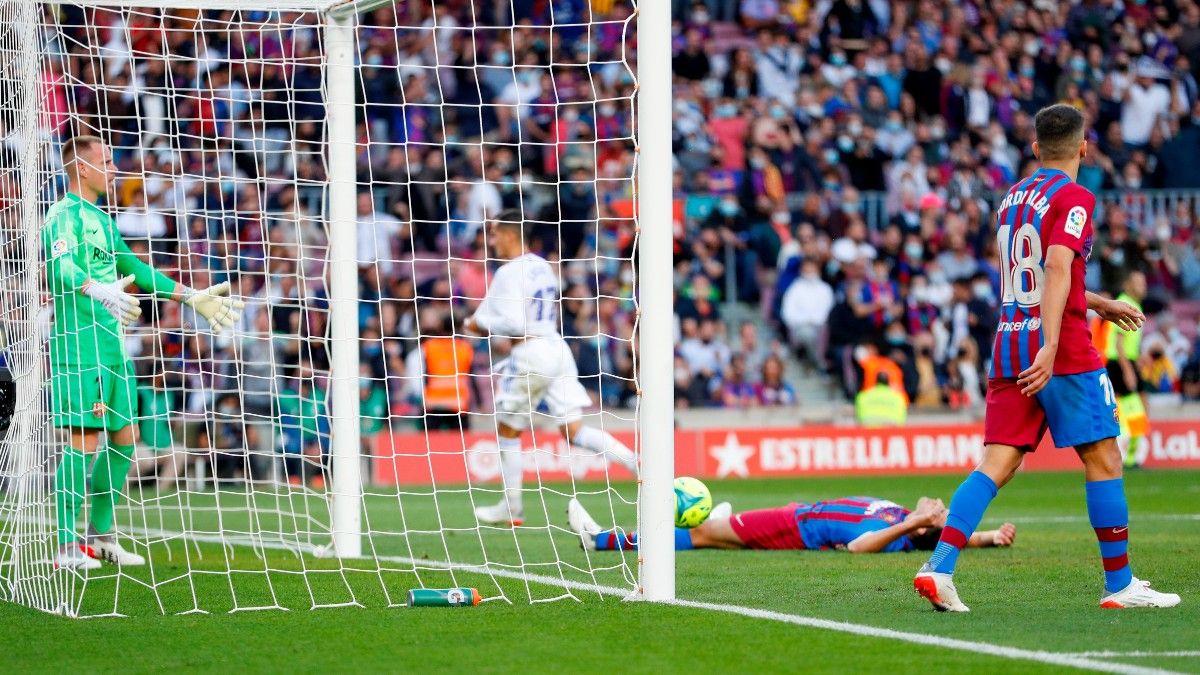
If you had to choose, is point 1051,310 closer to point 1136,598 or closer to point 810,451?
point 1136,598

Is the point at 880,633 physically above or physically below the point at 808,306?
below

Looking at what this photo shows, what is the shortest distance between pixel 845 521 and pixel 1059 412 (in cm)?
285

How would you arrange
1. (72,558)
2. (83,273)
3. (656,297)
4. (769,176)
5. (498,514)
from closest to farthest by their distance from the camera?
1. (656,297)
2. (72,558)
3. (83,273)
4. (498,514)
5. (769,176)

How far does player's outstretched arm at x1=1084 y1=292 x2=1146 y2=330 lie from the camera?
6.44 meters

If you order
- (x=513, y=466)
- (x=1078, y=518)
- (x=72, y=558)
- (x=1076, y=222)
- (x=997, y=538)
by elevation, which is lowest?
(x=1078, y=518)

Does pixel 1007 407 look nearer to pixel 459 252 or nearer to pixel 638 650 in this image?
pixel 638 650

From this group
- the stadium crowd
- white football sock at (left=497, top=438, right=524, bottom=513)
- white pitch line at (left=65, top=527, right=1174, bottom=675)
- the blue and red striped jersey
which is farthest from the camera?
the stadium crowd

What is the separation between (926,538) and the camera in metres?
8.76

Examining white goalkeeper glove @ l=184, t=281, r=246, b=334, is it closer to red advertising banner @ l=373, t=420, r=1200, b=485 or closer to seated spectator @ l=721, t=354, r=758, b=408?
red advertising banner @ l=373, t=420, r=1200, b=485

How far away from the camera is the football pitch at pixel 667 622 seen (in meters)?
4.92

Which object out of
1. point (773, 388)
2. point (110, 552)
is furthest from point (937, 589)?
point (773, 388)

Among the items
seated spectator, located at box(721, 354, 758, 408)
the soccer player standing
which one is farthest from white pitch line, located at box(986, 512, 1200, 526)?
seated spectator, located at box(721, 354, 758, 408)

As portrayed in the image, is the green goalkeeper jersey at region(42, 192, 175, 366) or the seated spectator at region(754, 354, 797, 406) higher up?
the green goalkeeper jersey at region(42, 192, 175, 366)

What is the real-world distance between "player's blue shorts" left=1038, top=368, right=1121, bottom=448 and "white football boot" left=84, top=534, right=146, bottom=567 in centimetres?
488
